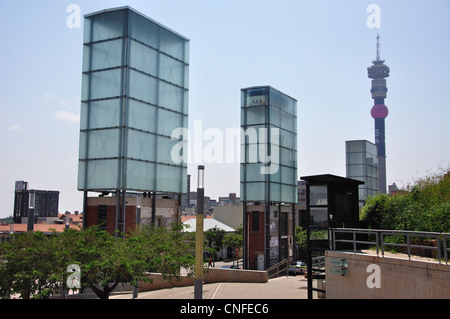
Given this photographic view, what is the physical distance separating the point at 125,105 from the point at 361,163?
1918 inches

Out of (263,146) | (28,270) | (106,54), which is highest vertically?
(106,54)

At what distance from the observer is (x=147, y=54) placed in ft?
130

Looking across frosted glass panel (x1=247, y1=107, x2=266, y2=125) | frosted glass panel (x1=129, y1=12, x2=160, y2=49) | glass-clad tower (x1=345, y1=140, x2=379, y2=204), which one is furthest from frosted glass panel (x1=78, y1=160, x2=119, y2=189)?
glass-clad tower (x1=345, y1=140, x2=379, y2=204)

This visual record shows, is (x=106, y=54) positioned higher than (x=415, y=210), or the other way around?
(x=106, y=54)

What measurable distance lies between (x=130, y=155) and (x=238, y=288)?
47.0 feet

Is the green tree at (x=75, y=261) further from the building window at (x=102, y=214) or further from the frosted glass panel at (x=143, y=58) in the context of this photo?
the frosted glass panel at (x=143, y=58)

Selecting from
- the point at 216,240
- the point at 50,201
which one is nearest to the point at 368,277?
the point at 216,240

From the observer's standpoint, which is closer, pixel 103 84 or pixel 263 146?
pixel 103 84

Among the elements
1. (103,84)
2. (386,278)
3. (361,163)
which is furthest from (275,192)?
(386,278)

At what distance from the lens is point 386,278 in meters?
15.5

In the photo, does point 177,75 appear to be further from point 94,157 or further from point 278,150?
point 278,150

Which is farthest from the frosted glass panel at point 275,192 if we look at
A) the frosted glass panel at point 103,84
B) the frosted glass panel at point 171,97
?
the frosted glass panel at point 103,84

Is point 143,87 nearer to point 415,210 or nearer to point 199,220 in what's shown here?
point 415,210

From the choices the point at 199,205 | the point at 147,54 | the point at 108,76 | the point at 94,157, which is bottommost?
the point at 199,205
